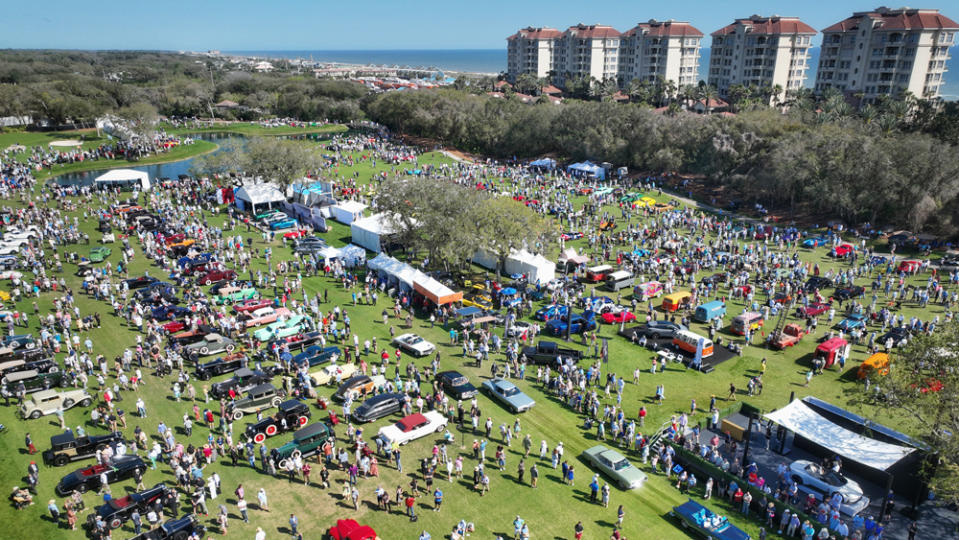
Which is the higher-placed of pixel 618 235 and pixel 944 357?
Result: pixel 944 357

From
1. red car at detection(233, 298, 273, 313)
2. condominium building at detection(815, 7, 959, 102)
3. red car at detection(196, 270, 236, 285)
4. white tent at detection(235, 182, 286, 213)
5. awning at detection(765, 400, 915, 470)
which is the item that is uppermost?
condominium building at detection(815, 7, 959, 102)

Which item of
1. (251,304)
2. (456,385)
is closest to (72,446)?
(251,304)

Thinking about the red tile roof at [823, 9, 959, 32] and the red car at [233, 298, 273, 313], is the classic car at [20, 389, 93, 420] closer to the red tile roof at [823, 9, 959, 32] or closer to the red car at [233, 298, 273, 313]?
the red car at [233, 298, 273, 313]

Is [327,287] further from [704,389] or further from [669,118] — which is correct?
[669,118]

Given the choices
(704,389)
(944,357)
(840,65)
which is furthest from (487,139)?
(944,357)

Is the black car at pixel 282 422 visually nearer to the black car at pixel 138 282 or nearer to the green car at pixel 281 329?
the green car at pixel 281 329

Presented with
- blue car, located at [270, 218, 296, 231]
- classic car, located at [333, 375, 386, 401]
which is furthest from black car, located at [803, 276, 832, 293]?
blue car, located at [270, 218, 296, 231]

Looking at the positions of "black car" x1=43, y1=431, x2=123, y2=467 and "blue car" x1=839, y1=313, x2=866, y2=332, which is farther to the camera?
"blue car" x1=839, y1=313, x2=866, y2=332
